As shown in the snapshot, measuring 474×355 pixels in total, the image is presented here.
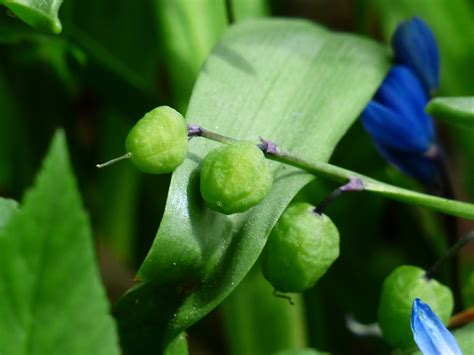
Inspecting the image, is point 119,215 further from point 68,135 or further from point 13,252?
point 13,252

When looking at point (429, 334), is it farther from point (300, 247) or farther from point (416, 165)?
point (416, 165)

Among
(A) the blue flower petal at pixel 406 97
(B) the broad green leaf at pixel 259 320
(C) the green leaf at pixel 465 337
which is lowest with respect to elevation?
(B) the broad green leaf at pixel 259 320

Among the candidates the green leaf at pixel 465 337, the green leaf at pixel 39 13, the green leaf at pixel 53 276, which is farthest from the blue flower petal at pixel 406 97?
the green leaf at pixel 53 276

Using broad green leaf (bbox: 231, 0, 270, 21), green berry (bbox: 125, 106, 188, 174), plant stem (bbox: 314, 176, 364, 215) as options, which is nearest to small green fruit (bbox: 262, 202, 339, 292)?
plant stem (bbox: 314, 176, 364, 215)

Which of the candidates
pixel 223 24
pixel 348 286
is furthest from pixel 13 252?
pixel 348 286

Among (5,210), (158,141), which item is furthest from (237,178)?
(5,210)

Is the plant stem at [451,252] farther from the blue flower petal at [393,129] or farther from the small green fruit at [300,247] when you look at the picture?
the blue flower petal at [393,129]

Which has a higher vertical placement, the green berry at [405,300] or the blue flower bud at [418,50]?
the blue flower bud at [418,50]
